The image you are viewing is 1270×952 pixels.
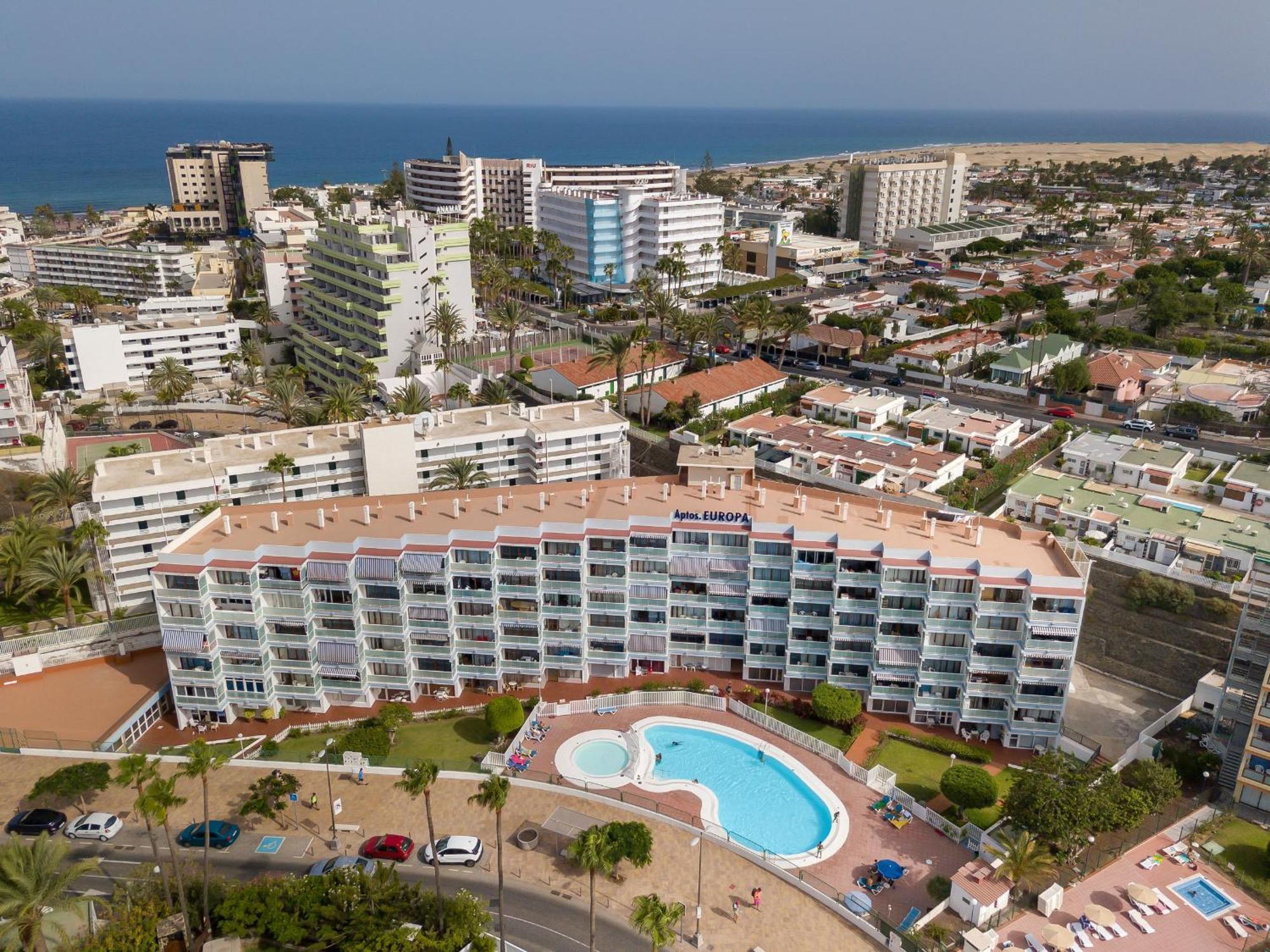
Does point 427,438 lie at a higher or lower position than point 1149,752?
higher

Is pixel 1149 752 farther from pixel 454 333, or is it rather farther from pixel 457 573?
pixel 454 333

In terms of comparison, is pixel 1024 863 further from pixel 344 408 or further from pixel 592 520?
pixel 344 408

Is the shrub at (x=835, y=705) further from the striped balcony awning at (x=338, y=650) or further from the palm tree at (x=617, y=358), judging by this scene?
the palm tree at (x=617, y=358)

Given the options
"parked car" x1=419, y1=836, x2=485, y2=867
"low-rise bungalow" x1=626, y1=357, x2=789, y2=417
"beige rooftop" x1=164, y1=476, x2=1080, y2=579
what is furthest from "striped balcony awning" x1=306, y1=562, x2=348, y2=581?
"low-rise bungalow" x1=626, y1=357, x2=789, y2=417

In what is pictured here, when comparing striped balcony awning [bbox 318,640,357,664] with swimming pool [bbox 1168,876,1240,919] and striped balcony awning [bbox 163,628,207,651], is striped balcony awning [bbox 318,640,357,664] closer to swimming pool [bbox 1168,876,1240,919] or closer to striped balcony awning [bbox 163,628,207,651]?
striped balcony awning [bbox 163,628,207,651]

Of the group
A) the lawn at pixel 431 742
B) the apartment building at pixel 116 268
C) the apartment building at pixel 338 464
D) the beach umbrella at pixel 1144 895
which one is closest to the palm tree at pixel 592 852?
the lawn at pixel 431 742

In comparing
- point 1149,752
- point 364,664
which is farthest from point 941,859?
point 364,664
